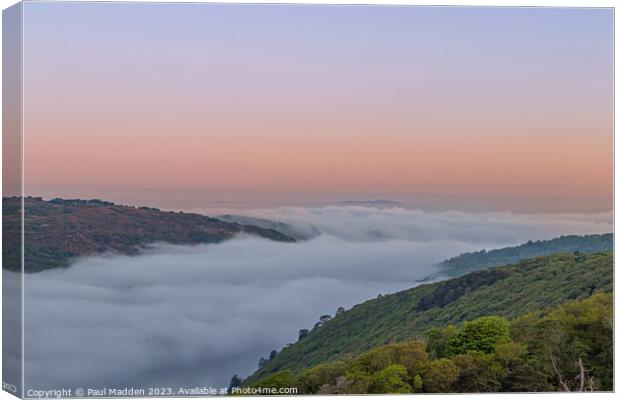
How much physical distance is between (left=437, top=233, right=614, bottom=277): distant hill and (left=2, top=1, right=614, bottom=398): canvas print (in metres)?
0.04

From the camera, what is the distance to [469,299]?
20.2m

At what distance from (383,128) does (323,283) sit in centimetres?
221

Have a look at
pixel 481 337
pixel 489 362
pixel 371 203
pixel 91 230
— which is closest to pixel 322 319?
pixel 371 203

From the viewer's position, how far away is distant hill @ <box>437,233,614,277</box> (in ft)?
65.1

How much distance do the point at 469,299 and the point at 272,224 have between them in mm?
3054

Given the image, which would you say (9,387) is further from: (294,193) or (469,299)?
(469,299)

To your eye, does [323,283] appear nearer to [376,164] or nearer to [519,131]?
[376,164]

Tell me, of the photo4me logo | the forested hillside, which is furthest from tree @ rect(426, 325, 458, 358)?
the photo4me logo

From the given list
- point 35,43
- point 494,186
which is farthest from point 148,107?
point 494,186

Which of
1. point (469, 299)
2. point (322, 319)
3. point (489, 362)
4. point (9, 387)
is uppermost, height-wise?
point (469, 299)

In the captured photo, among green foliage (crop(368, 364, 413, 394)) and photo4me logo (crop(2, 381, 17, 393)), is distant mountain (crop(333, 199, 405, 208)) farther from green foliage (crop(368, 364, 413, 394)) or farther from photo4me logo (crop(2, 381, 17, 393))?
photo4me logo (crop(2, 381, 17, 393))

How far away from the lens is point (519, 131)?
1942 cm

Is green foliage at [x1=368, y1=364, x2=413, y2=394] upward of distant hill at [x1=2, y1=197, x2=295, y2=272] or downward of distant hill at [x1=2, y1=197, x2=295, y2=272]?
downward

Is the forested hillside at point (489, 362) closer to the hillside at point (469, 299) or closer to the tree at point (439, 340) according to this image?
the tree at point (439, 340)
